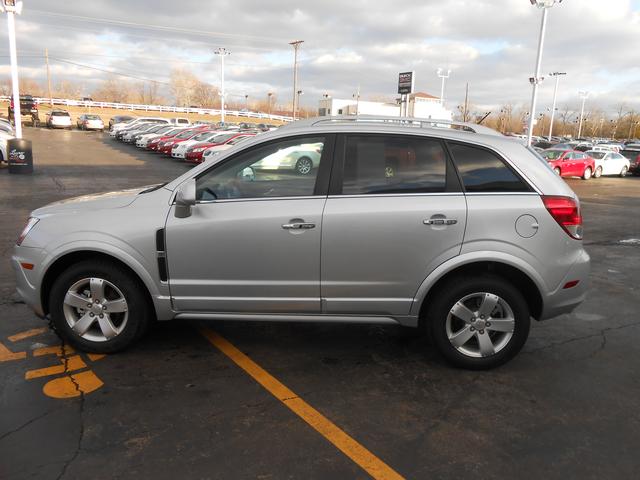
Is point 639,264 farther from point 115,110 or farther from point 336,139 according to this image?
point 115,110

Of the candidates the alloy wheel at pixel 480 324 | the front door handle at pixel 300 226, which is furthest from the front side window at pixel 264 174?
the alloy wheel at pixel 480 324

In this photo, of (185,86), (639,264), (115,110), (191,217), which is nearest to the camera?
(191,217)

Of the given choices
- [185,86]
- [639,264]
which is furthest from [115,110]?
[639,264]

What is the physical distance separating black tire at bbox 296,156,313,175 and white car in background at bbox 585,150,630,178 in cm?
2777

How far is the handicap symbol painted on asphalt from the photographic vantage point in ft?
→ 11.6

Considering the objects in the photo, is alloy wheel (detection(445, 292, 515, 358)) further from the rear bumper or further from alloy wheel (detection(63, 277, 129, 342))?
alloy wheel (detection(63, 277, 129, 342))

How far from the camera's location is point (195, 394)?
3.53 metres

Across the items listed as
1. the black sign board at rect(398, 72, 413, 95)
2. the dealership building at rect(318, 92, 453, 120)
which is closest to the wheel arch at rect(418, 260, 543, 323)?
the black sign board at rect(398, 72, 413, 95)

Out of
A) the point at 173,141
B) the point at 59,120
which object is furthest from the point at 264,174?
the point at 59,120

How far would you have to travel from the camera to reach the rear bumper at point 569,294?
12.7ft

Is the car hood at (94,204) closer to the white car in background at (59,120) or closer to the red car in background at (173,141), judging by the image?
the red car in background at (173,141)

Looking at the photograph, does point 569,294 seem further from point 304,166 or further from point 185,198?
point 185,198

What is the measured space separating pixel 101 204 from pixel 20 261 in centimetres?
77

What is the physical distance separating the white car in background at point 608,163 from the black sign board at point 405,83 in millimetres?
10793
